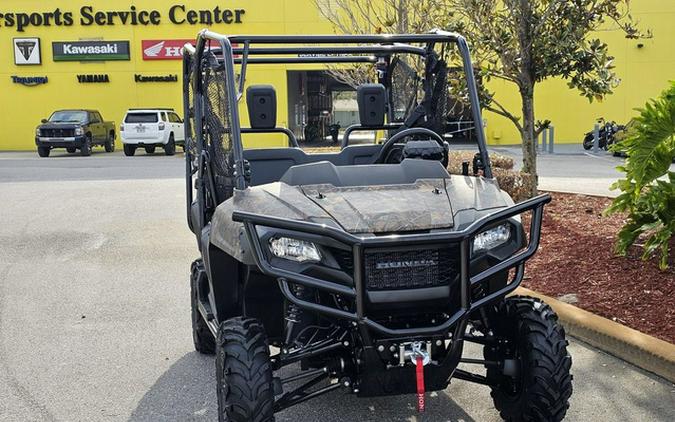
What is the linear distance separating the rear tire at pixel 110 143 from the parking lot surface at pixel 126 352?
20576 mm

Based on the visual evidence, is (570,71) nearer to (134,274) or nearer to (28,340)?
(134,274)

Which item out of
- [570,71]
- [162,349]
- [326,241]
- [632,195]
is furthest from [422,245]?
[570,71]

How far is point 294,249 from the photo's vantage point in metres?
3.39

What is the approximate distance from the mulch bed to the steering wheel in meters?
2.08

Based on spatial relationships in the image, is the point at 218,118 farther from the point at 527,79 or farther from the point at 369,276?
the point at 527,79

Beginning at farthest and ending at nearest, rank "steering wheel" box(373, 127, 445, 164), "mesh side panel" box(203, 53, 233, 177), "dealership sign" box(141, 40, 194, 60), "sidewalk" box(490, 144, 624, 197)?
"dealership sign" box(141, 40, 194, 60) < "sidewalk" box(490, 144, 624, 197) < "steering wheel" box(373, 127, 445, 164) < "mesh side panel" box(203, 53, 233, 177)

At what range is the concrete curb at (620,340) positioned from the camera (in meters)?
4.81

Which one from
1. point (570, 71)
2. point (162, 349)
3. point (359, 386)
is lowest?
point (162, 349)

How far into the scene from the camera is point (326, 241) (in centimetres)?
329

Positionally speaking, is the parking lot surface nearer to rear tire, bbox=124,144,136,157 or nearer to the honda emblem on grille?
the honda emblem on grille

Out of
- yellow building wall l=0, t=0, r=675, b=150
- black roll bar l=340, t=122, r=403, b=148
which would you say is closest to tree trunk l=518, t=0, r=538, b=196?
black roll bar l=340, t=122, r=403, b=148

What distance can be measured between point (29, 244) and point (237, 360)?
7.37 metres

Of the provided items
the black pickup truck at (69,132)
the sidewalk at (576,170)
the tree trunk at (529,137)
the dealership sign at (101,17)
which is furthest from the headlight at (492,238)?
the dealership sign at (101,17)

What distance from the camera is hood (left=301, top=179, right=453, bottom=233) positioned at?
3426 millimetres
